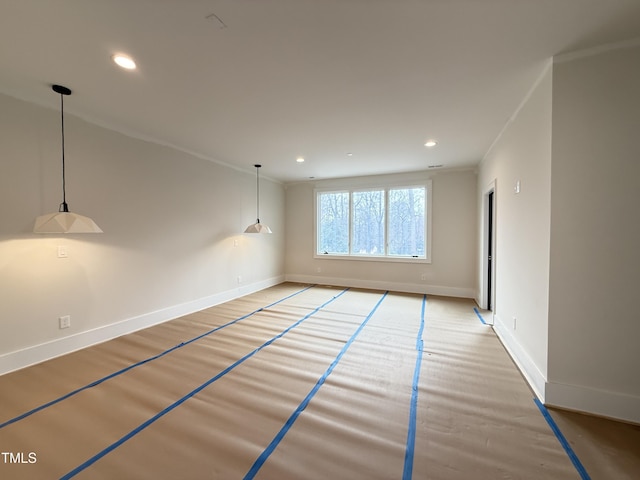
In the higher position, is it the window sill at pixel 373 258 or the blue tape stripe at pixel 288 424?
the window sill at pixel 373 258

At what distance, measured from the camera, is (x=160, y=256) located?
12.9 ft

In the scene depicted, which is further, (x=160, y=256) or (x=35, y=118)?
(x=160, y=256)

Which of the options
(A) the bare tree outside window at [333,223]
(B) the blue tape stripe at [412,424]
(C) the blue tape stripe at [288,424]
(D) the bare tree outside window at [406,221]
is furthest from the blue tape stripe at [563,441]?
(A) the bare tree outside window at [333,223]

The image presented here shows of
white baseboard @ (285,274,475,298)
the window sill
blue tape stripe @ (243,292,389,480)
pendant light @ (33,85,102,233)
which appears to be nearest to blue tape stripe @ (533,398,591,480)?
blue tape stripe @ (243,292,389,480)

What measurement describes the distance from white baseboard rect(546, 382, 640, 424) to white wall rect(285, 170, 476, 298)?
11.8 feet

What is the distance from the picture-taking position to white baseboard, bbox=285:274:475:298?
554cm

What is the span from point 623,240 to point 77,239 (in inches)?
197

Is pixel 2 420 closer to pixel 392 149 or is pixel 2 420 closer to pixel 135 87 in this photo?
pixel 135 87

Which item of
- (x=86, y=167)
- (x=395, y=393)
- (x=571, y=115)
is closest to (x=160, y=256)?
(x=86, y=167)

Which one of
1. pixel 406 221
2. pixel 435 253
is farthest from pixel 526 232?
pixel 406 221

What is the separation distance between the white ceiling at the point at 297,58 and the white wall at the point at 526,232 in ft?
1.12

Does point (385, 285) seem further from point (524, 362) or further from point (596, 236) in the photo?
point (596, 236)

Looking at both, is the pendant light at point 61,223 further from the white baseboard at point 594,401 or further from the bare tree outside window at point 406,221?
the bare tree outside window at point 406,221

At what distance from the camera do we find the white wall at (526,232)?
2.18 m
